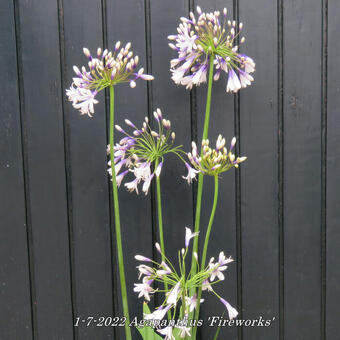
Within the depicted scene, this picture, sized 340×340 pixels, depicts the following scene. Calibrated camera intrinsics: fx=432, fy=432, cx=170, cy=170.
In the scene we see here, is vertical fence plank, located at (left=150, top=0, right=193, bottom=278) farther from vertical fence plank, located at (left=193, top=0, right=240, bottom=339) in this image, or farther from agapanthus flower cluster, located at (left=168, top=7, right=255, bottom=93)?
agapanthus flower cluster, located at (left=168, top=7, right=255, bottom=93)

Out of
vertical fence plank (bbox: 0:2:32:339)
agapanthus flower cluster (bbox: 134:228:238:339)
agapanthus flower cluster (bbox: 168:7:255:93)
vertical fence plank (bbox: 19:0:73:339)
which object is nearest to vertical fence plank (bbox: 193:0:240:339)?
agapanthus flower cluster (bbox: 168:7:255:93)

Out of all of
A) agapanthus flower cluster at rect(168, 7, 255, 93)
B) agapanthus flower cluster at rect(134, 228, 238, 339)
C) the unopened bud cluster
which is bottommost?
agapanthus flower cluster at rect(134, 228, 238, 339)

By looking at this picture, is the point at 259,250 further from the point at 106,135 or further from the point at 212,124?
the point at 106,135

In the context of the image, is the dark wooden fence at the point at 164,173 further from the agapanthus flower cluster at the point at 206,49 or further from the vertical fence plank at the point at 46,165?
the agapanthus flower cluster at the point at 206,49

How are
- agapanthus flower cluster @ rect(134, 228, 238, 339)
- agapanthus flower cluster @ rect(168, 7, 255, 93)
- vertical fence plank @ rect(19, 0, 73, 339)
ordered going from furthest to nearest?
vertical fence plank @ rect(19, 0, 73, 339), agapanthus flower cluster @ rect(168, 7, 255, 93), agapanthus flower cluster @ rect(134, 228, 238, 339)

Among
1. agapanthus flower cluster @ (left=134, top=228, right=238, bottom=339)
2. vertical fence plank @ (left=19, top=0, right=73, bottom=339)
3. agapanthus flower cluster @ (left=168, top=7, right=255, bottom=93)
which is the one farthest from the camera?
vertical fence plank @ (left=19, top=0, right=73, bottom=339)

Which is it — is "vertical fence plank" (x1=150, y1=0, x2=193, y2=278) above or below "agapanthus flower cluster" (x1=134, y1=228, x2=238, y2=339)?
above

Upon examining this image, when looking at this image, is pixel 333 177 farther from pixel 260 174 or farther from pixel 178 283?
pixel 178 283

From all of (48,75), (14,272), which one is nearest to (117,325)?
(14,272)
